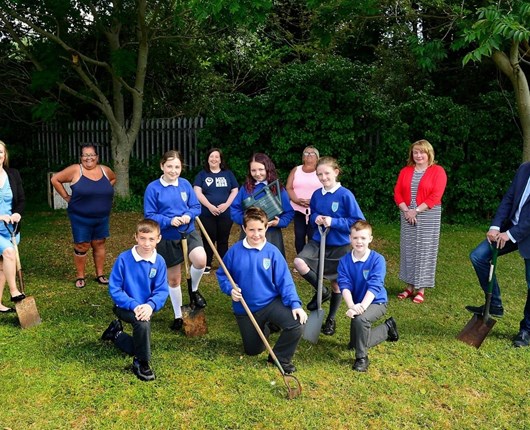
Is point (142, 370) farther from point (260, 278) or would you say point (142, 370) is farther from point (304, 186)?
point (304, 186)

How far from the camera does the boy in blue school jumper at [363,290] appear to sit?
443 cm

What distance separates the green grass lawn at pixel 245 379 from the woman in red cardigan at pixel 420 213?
413 mm

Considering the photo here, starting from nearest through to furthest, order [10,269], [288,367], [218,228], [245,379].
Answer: [245,379] < [288,367] < [10,269] < [218,228]

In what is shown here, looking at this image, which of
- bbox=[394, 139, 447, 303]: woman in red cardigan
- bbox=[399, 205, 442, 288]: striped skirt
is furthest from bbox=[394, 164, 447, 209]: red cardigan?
bbox=[399, 205, 442, 288]: striped skirt

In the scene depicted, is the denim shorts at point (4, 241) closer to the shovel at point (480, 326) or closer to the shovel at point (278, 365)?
the shovel at point (278, 365)

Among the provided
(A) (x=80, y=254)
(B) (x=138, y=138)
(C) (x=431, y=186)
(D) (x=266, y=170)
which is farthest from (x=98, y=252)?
(B) (x=138, y=138)

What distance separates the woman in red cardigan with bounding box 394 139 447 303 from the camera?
19.8 ft

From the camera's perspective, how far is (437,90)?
13.4 metres

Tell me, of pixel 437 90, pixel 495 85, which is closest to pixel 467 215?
pixel 495 85

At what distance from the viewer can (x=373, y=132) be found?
11.4m

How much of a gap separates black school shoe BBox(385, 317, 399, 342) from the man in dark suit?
92 cm

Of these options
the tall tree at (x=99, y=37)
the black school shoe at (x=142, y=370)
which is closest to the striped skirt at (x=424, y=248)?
the black school shoe at (x=142, y=370)

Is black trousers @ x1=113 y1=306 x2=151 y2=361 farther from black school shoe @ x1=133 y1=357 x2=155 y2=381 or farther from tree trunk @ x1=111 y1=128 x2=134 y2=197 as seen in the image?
tree trunk @ x1=111 y1=128 x2=134 y2=197

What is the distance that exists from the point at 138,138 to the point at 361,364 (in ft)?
34.7
